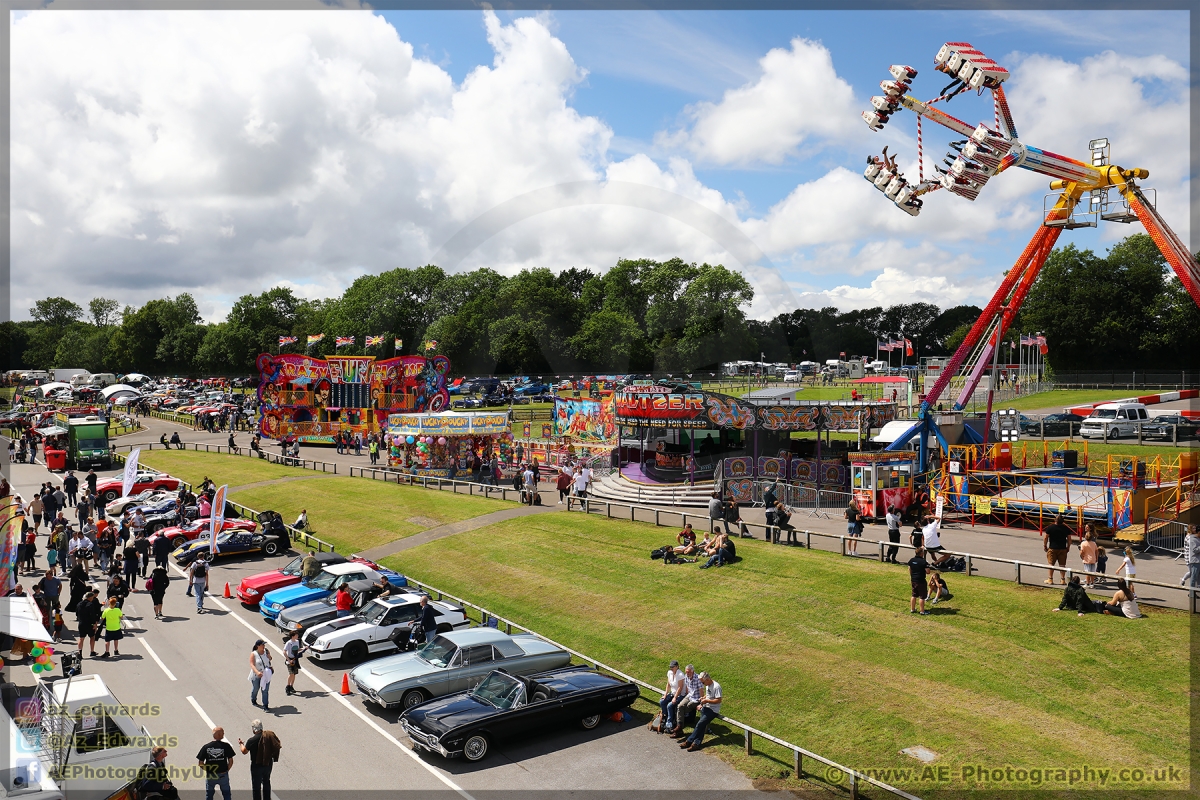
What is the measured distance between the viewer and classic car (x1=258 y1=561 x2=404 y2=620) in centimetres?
2162

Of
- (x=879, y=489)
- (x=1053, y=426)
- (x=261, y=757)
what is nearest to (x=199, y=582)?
(x=261, y=757)

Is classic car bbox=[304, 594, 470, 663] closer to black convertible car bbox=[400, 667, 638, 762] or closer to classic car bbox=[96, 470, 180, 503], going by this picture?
black convertible car bbox=[400, 667, 638, 762]

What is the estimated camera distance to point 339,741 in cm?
1473

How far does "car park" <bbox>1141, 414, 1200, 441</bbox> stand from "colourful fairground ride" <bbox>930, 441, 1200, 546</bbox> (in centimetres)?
1361

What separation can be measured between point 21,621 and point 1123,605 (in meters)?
21.8

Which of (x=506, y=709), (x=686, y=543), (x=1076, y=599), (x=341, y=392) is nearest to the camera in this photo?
(x=506, y=709)

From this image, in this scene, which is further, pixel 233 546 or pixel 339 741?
pixel 233 546

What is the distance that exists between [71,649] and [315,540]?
10322 millimetres

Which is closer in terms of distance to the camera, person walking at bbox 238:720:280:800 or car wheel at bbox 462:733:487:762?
person walking at bbox 238:720:280:800

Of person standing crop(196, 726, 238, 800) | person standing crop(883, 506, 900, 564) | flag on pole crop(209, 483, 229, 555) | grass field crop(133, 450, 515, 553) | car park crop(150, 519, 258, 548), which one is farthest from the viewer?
grass field crop(133, 450, 515, 553)

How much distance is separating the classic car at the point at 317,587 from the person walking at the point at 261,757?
31.1ft

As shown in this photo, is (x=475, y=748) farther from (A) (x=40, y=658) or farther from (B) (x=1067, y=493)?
(B) (x=1067, y=493)

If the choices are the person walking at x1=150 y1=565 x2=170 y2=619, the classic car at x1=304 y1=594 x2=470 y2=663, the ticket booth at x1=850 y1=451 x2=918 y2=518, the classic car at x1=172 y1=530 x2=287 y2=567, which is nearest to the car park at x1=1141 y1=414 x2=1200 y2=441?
the ticket booth at x1=850 y1=451 x2=918 y2=518

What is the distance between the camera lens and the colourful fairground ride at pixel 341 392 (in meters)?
58.4
